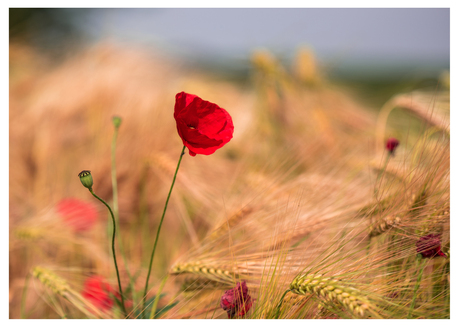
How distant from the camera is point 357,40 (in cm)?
72

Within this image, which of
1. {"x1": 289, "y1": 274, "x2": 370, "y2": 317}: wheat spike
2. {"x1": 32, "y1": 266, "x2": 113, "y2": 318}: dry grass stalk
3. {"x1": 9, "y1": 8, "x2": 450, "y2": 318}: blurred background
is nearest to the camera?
{"x1": 289, "y1": 274, "x2": 370, "y2": 317}: wheat spike

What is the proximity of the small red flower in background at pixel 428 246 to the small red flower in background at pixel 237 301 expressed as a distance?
224 mm

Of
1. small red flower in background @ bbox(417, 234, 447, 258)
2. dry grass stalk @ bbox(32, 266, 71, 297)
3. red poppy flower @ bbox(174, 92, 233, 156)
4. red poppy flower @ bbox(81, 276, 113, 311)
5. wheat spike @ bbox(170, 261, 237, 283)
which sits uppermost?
red poppy flower @ bbox(174, 92, 233, 156)

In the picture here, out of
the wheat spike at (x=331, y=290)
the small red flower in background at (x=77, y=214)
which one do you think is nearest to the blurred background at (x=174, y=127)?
the small red flower in background at (x=77, y=214)

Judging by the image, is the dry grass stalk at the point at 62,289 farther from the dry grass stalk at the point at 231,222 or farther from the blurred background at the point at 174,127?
the dry grass stalk at the point at 231,222

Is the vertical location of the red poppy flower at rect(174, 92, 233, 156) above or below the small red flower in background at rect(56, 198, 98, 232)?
above

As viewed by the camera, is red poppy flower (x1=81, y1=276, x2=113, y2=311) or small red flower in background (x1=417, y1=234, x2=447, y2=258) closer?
small red flower in background (x1=417, y1=234, x2=447, y2=258)

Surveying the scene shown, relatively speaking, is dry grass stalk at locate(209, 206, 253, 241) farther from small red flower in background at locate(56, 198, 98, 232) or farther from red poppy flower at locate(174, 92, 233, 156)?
small red flower in background at locate(56, 198, 98, 232)

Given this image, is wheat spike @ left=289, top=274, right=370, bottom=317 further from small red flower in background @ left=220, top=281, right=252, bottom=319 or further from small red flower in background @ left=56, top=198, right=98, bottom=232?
small red flower in background @ left=56, top=198, right=98, bottom=232

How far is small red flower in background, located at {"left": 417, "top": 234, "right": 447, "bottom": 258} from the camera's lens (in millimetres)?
391

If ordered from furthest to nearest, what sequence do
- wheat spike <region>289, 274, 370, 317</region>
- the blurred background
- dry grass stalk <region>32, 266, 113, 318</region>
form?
1. the blurred background
2. dry grass stalk <region>32, 266, 113, 318</region>
3. wheat spike <region>289, 274, 370, 317</region>

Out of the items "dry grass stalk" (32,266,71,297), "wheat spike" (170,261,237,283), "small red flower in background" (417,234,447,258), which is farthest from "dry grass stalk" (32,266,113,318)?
"small red flower in background" (417,234,447,258)
